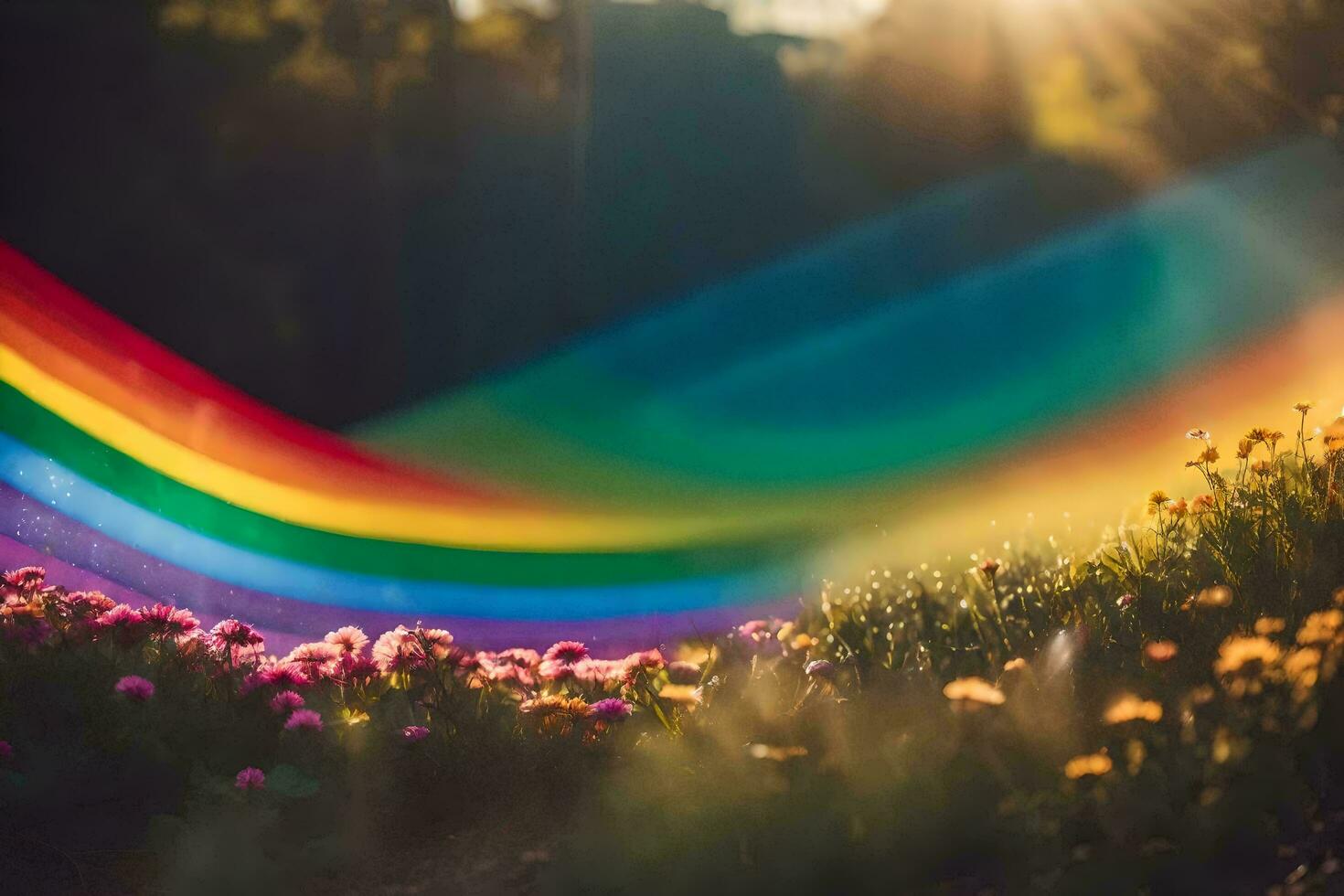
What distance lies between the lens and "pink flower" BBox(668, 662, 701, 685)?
117 inches

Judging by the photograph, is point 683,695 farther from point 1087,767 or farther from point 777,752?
point 1087,767

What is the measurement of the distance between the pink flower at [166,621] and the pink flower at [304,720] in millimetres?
474

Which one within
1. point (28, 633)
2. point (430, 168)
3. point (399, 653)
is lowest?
point (399, 653)

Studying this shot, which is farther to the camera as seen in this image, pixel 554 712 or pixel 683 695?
pixel 554 712

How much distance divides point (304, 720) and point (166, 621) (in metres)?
0.55

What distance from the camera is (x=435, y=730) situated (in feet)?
9.16

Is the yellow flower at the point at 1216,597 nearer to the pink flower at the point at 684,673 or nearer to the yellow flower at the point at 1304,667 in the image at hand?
the yellow flower at the point at 1304,667

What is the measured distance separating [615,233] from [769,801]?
23.1 ft

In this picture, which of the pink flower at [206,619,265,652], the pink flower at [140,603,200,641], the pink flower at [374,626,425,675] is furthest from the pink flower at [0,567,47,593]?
the pink flower at [374,626,425,675]

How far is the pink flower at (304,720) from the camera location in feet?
8.54

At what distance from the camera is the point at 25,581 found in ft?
10.2

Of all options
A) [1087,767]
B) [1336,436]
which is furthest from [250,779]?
[1336,436]

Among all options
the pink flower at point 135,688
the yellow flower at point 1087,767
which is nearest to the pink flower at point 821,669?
the yellow flower at point 1087,767

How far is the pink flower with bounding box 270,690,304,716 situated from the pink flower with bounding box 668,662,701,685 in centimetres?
97
